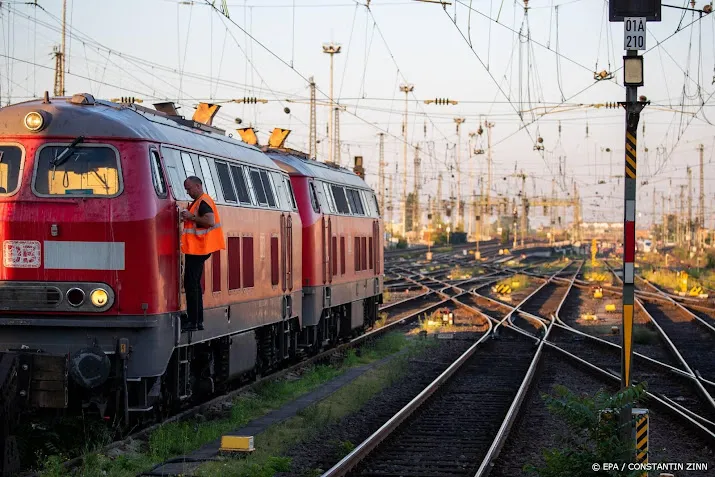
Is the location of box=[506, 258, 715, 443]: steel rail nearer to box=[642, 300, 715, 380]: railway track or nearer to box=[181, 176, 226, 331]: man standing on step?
box=[642, 300, 715, 380]: railway track

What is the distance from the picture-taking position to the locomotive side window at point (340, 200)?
22875 millimetres

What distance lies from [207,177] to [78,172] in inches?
95.6

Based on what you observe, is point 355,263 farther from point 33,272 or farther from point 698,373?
point 33,272

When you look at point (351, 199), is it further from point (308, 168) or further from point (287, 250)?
point (287, 250)

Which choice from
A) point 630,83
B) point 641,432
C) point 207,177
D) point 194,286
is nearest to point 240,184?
point 207,177

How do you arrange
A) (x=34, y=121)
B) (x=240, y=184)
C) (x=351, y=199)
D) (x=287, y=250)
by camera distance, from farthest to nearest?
(x=351, y=199), (x=287, y=250), (x=240, y=184), (x=34, y=121)

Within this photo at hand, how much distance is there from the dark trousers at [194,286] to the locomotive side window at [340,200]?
10.0m

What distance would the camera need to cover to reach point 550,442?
43.3 ft

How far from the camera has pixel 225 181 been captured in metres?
14.9

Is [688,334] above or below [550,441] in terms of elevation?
below

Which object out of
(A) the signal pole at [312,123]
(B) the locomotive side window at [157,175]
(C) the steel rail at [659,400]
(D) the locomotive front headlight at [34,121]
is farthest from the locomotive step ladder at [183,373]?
(A) the signal pole at [312,123]

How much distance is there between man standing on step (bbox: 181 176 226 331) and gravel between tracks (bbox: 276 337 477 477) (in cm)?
207

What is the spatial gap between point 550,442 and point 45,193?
6.53 metres

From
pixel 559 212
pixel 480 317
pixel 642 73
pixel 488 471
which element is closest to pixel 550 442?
pixel 488 471
